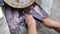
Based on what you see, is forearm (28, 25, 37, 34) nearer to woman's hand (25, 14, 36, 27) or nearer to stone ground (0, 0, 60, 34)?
woman's hand (25, 14, 36, 27)

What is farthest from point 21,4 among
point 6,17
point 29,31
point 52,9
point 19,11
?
point 52,9

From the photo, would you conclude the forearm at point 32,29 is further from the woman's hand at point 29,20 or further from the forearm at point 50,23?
the forearm at point 50,23

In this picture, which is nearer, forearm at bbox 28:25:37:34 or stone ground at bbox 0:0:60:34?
forearm at bbox 28:25:37:34

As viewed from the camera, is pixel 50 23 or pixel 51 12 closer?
pixel 50 23

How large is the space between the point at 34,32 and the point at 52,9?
504 mm

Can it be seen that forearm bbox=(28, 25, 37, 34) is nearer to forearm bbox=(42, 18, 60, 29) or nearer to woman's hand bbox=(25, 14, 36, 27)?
woman's hand bbox=(25, 14, 36, 27)

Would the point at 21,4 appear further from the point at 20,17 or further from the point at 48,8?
the point at 48,8

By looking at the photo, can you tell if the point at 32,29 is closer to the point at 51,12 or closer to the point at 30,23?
the point at 30,23

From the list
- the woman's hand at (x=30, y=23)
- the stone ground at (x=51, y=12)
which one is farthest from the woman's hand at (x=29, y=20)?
the stone ground at (x=51, y=12)

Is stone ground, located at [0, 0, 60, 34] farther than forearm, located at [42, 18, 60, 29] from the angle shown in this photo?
Yes

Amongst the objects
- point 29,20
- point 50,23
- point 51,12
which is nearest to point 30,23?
point 29,20

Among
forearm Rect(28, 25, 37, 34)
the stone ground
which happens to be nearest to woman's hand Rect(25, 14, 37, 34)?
forearm Rect(28, 25, 37, 34)

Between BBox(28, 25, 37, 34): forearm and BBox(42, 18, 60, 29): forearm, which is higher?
BBox(42, 18, 60, 29): forearm

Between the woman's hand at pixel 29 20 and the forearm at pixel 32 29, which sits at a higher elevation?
the woman's hand at pixel 29 20
